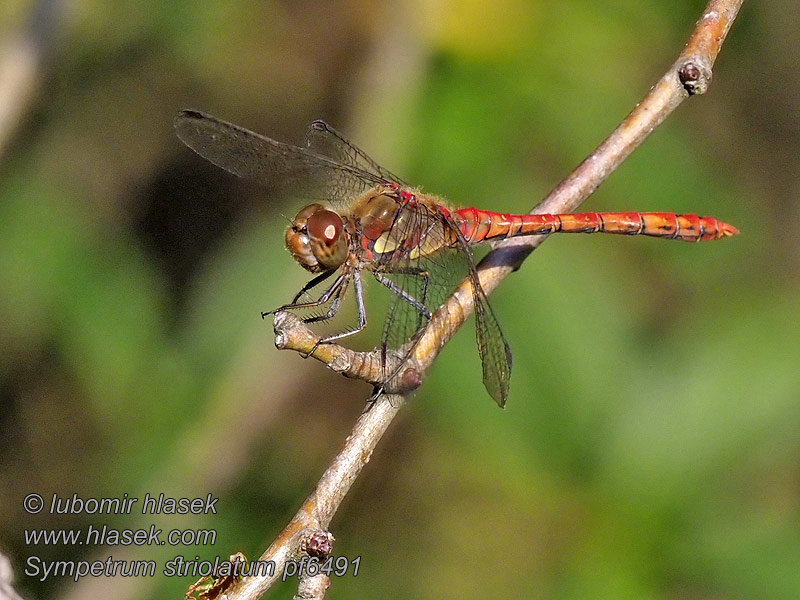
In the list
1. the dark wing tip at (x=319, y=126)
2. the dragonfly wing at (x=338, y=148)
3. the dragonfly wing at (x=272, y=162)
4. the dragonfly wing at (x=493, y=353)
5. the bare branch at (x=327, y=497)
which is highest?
the dark wing tip at (x=319, y=126)

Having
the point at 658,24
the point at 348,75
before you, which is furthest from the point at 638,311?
the point at 348,75

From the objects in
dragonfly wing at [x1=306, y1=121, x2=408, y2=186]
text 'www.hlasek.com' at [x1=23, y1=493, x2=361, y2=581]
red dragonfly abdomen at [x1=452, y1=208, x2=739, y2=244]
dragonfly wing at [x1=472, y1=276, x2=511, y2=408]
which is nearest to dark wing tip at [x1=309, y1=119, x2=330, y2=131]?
dragonfly wing at [x1=306, y1=121, x2=408, y2=186]

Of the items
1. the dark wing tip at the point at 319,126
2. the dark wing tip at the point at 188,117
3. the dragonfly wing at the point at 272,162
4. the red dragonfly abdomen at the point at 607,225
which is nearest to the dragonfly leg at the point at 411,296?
Result: the red dragonfly abdomen at the point at 607,225

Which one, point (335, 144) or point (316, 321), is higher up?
point (335, 144)

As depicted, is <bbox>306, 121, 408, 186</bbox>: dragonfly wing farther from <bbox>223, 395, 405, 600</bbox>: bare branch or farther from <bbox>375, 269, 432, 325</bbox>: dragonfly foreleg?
<bbox>223, 395, 405, 600</bbox>: bare branch

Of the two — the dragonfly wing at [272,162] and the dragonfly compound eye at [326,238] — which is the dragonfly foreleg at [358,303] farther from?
the dragonfly wing at [272,162]

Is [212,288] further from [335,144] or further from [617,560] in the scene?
[617,560]
